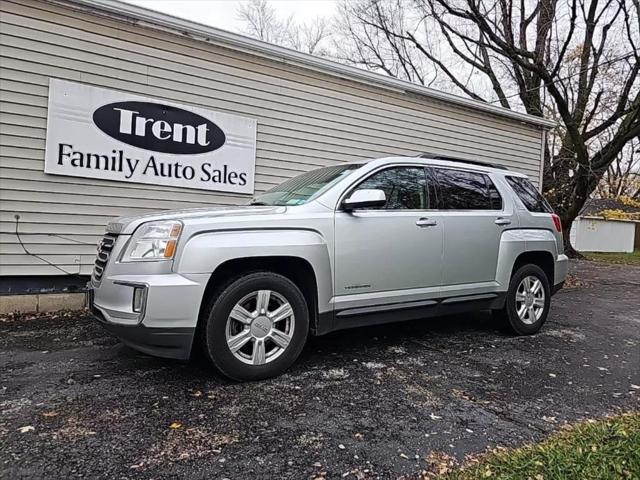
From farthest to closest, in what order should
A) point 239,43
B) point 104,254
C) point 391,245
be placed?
point 239,43 → point 391,245 → point 104,254

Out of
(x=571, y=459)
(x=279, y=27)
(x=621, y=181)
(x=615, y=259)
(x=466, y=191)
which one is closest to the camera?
(x=571, y=459)

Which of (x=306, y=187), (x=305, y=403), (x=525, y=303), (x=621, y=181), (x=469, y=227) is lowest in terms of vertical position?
(x=305, y=403)

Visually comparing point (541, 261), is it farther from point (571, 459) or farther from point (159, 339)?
point (159, 339)

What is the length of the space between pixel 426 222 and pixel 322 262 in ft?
3.75

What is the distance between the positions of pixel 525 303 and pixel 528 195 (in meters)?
1.20

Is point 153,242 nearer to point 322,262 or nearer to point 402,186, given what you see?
point 322,262

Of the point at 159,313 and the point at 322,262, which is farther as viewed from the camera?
the point at 322,262

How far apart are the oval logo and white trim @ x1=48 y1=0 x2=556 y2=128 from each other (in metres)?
1.00

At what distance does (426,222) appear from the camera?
4.05 metres

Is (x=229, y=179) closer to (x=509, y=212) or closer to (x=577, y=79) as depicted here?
(x=509, y=212)

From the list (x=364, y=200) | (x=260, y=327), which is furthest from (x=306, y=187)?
(x=260, y=327)

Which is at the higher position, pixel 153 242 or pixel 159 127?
pixel 159 127

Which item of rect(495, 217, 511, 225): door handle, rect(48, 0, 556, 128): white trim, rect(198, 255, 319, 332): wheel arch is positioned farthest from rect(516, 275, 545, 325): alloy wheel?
rect(48, 0, 556, 128): white trim

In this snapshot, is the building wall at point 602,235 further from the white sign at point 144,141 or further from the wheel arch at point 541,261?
the white sign at point 144,141
